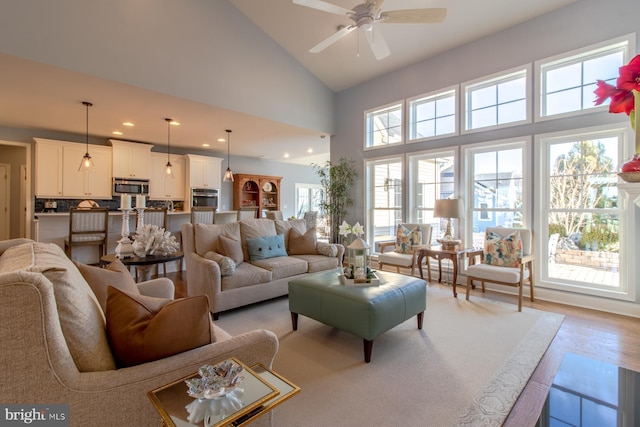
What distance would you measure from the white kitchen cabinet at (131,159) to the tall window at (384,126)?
A: 4997 millimetres

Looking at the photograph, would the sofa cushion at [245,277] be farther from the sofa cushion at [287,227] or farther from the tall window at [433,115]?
the tall window at [433,115]

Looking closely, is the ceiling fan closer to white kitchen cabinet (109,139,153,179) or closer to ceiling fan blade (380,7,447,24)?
ceiling fan blade (380,7,447,24)

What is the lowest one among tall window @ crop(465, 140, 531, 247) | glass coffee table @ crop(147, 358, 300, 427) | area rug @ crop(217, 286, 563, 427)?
area rug @ crop(217, 286, 563, 427)

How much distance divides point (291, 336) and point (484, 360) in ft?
5.37

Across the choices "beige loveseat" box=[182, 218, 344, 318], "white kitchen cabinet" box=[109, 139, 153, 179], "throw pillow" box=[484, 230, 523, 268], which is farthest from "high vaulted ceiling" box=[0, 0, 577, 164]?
"throw pillow" box=[484, 230, 523, 268]

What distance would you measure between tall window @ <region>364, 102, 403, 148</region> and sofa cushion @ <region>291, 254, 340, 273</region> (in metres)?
2.62

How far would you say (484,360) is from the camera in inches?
91.6

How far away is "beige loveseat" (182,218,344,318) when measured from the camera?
10.4 ft

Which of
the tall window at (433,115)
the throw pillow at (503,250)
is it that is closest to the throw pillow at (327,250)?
the throw pillow at (503,250)

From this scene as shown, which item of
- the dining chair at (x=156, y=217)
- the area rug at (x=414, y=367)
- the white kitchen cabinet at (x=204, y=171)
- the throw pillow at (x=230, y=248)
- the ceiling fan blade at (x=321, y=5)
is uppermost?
the ceiling fan blade at (x=321, y=5)

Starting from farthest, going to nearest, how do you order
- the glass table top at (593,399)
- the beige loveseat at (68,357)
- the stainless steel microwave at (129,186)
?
1. the stainless steel microwave at (129,186)
2. the glass table top at (593,399)
3. the beige loveseat at (68,357)

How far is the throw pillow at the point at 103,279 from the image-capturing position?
4.92 ft

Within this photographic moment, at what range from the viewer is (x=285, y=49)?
206 inches

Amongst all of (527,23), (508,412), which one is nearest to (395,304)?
(508,412)
